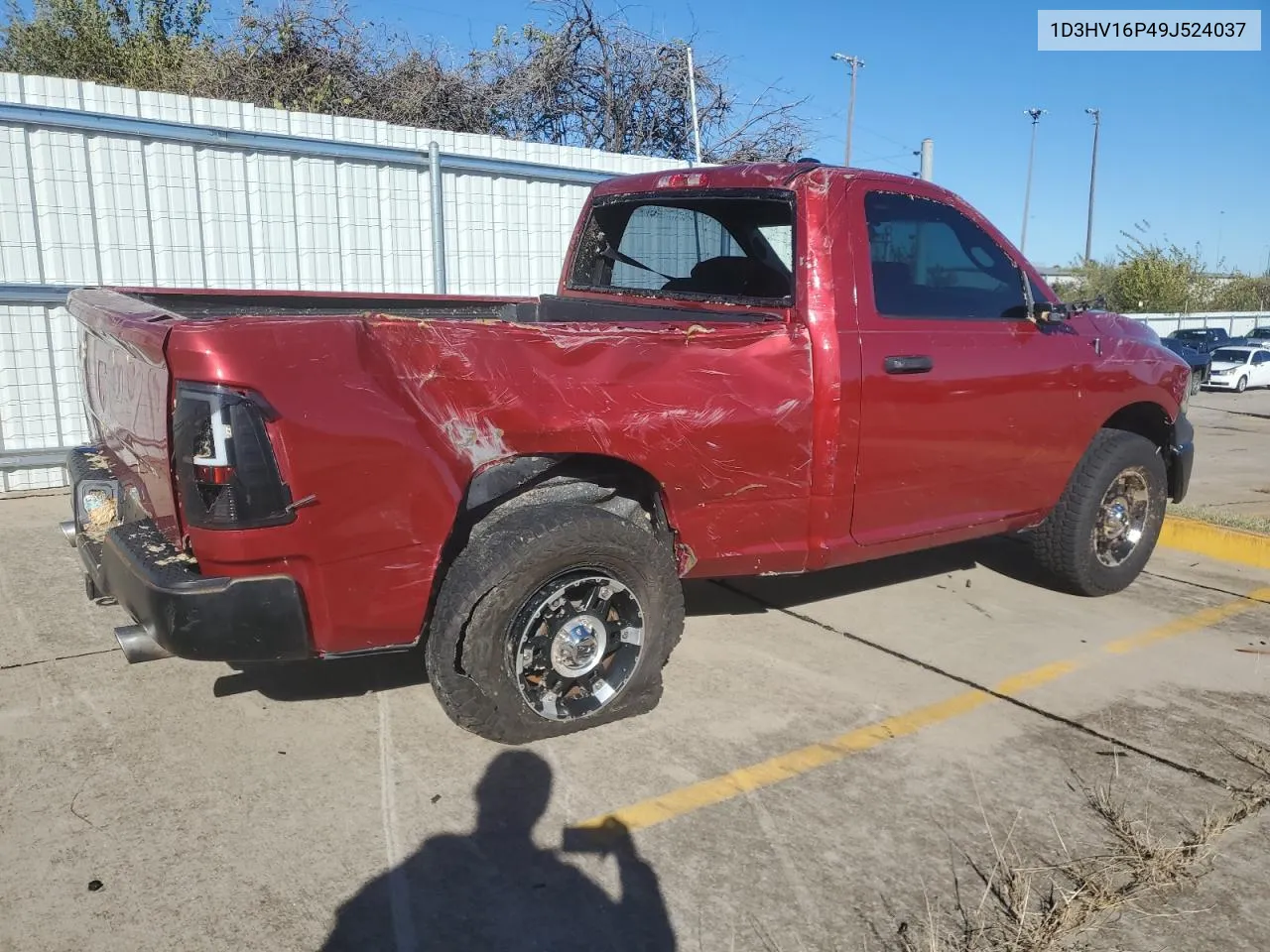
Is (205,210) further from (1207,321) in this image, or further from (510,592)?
(1207,321)

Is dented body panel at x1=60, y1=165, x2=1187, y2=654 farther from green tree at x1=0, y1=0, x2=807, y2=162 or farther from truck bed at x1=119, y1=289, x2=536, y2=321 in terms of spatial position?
green tree at x1=0, y1=0, x2=807, y2=162

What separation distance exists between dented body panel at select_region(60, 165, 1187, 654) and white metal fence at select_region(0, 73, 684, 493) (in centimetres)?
335

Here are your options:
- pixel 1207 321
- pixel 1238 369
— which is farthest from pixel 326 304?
pixel 1207 321

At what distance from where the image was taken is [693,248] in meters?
4.54

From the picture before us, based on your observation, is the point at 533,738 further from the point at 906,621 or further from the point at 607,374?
the point at 906,621

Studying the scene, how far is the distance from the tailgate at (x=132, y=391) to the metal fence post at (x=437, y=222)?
15.3 feet

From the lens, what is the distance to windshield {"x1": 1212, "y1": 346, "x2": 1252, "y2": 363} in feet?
71.6

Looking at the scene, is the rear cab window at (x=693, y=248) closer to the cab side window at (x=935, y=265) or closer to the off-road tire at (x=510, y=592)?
the cab side window at (x=935, y=265)

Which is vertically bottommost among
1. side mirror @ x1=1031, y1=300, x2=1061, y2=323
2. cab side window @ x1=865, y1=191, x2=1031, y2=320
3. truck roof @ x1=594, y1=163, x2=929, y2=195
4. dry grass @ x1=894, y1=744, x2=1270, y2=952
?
dry grass @ x1=894, y1=744, x2=1270, y2=952

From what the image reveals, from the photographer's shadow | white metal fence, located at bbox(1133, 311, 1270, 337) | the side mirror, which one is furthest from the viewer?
white metal fence, located at bbox(1133, 311, 1270, 337)

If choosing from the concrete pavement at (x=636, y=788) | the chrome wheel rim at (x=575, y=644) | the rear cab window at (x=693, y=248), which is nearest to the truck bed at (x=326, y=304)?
the rear cab window at (x=693, y=248)

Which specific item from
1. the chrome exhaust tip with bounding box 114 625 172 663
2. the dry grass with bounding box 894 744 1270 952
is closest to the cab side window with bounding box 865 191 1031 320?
the dry grass with bounding box 894 744 1270 952

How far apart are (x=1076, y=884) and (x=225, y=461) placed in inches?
102

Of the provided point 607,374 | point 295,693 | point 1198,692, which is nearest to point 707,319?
point 607,374
